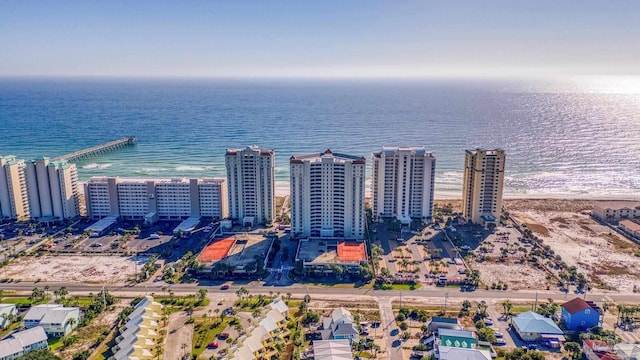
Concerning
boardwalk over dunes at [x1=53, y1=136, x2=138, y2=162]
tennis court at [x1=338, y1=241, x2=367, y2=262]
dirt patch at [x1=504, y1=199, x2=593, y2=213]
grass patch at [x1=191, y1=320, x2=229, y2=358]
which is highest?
boardwalk over dunes at [x1=53, y1=136, x2=138, y2=162]

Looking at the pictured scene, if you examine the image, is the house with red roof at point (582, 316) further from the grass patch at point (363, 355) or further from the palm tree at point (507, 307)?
the grass patch at point (363, 355)

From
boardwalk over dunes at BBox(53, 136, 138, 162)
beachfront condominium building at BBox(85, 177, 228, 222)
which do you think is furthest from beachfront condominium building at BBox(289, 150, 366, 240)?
boardwalk over dunes at BBox(53, 136, 138, 162)

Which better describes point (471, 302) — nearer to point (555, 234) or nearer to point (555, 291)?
point (555, 291)

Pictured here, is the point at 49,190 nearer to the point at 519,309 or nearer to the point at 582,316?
the point at 519,309

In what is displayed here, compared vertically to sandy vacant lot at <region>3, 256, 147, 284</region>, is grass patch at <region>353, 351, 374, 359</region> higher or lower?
lower

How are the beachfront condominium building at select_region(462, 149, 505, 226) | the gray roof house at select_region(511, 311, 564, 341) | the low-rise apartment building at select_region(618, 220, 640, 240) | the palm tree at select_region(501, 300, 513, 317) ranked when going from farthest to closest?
the beachfront condominium building at select_region(462, 149, 505, 226)
the low-rise apartment building at select_region(618, 220, 640, 240)
the palm tree at select_region(501, 300, 513, 317)
the gray roof house at select_region(511, 311, 564, 341)

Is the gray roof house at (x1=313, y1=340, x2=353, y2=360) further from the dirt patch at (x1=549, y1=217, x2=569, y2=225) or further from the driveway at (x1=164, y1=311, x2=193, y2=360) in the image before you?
the dirt patch at (x1=549, y1=217, x2=569, y2=225)
